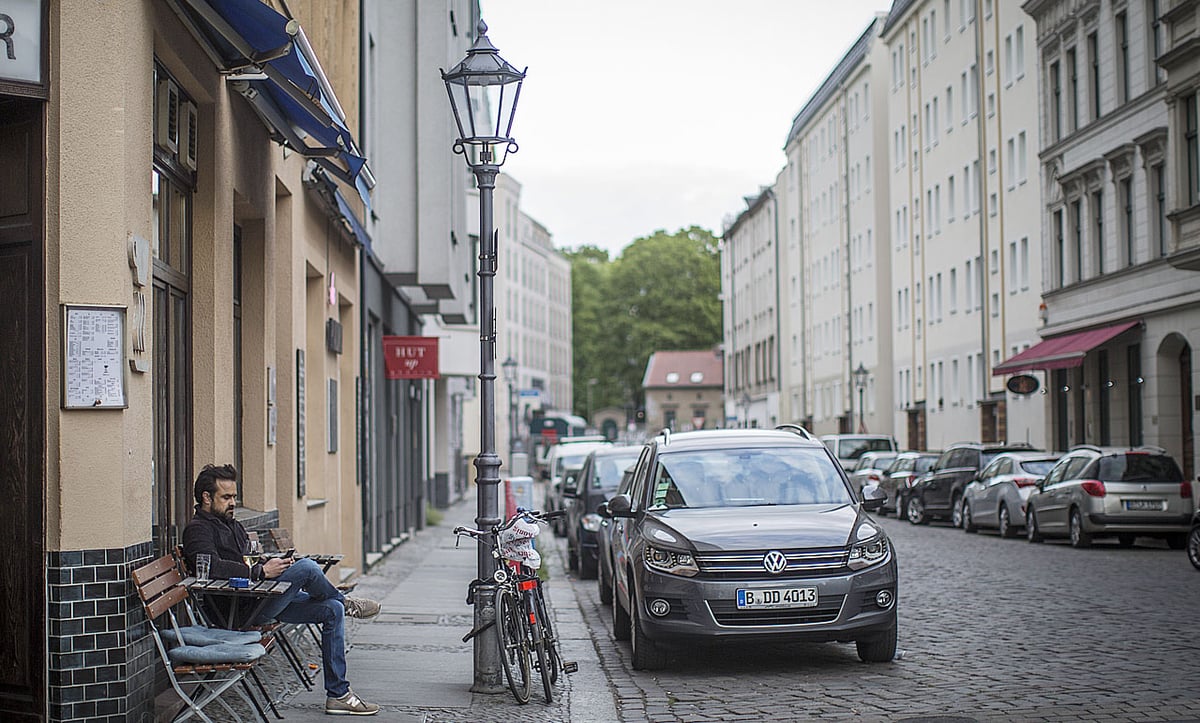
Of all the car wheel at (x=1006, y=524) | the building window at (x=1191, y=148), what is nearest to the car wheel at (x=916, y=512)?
the car wheel at (x=1006, y=524)

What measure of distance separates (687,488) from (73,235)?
6.34 m

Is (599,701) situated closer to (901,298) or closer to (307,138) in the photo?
(307,138)

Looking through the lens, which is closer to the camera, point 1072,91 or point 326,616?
point 326,616

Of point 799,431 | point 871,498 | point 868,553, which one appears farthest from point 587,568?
point 868,553

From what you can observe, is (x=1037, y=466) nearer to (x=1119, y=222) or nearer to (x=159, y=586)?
(x=1119, y=222)

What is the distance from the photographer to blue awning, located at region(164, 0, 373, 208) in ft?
29.8

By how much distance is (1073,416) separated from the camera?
130ft

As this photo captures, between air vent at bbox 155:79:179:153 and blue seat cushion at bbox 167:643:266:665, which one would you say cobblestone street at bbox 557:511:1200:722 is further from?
air vent at bbox 155:79:179:153

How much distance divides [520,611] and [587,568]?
11711 mm

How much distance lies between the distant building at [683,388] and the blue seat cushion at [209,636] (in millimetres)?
106777

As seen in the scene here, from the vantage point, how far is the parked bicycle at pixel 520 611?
413 inches

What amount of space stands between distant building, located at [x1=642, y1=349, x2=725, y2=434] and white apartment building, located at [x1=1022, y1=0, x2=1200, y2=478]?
248 feet

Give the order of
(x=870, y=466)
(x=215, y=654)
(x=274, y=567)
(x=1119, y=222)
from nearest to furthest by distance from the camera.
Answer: (x=215, y=654) → (x=274, y=567) → (x=1119, y=222) → (x=870, y=466)

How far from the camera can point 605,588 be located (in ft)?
58.4
